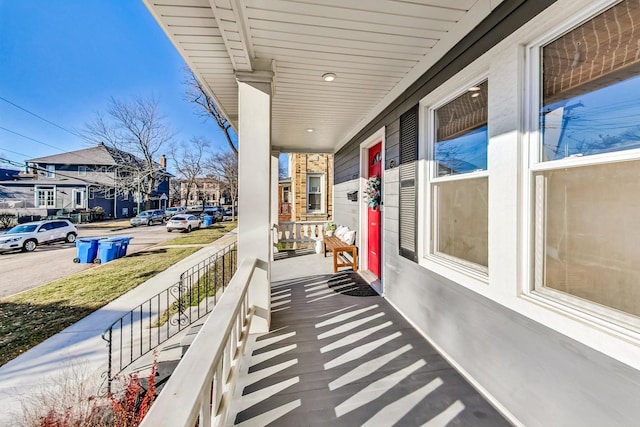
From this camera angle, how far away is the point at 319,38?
1.98 metres

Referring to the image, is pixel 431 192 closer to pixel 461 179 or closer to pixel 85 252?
pixel 461 179

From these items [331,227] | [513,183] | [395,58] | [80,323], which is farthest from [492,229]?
[80,323]

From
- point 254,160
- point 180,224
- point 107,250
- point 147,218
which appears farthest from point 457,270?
point 147,218

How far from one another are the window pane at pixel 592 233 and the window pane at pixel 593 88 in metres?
0.13

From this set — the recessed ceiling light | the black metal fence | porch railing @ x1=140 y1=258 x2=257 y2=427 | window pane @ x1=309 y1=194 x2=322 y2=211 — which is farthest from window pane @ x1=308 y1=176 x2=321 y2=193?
porch railing @ x1=140 y1=258 x2=257 y2=427

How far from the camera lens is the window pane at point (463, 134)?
6.16ft

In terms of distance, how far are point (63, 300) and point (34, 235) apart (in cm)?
773

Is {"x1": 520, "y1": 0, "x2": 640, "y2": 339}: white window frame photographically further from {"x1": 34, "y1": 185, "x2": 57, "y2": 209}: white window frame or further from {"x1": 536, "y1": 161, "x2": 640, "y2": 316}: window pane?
{"x1": 34, "y1": 185, "x2": 57, "y2": 209}: white window frame

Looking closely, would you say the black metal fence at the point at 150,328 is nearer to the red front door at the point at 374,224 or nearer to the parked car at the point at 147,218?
the red front door at the point at 374,224

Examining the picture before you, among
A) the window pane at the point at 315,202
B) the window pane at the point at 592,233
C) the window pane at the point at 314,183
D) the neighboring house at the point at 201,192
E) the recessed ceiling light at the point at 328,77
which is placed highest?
the neighboring house at the point at 201,192

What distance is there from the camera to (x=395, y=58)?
225cm

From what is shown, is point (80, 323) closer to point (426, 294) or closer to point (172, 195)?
point (426, 294)

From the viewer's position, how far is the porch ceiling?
1.65 metres

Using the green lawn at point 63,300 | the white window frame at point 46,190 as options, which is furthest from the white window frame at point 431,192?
the white window frame at point 46,190
